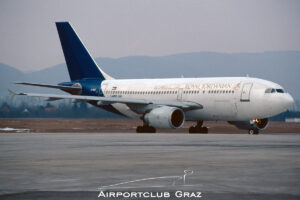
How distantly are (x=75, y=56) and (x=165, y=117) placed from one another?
15.1 m

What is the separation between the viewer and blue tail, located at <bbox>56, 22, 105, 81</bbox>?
50031mm

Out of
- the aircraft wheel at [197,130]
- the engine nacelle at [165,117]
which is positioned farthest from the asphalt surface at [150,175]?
the aircraft wheel at [197,130]

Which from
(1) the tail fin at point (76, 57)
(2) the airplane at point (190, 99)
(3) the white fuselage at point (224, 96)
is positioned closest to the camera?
(3) the white fuselage at point (224, 96)

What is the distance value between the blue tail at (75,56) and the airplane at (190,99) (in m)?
1.26

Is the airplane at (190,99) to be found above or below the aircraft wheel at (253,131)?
above

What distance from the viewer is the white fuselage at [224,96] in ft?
126

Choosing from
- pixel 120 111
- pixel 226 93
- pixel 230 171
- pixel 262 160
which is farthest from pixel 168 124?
pixel 230 171

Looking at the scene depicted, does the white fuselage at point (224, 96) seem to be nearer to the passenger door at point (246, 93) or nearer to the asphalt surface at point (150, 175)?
the passenger door at point (246, 93)

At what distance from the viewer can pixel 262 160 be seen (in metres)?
15.6

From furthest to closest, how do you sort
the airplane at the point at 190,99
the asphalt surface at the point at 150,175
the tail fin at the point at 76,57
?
the tail fin at the point at 76,57
the airplane at the point at 190,99
the asphalt surface at the point at 150,175

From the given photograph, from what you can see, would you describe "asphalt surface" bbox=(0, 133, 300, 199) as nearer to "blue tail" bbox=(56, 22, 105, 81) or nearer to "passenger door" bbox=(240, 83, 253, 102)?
"passenger door" bbox=(240, 83, 253, 102)

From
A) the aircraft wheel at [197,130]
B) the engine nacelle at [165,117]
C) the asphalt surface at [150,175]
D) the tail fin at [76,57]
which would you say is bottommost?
the asphalt surface at [150,175]

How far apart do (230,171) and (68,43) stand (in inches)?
1557

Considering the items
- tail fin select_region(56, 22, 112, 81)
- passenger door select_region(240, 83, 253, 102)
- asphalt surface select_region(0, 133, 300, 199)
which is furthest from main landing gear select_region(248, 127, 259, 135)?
asphalt surface select_region(0, 133, 300, 199)
